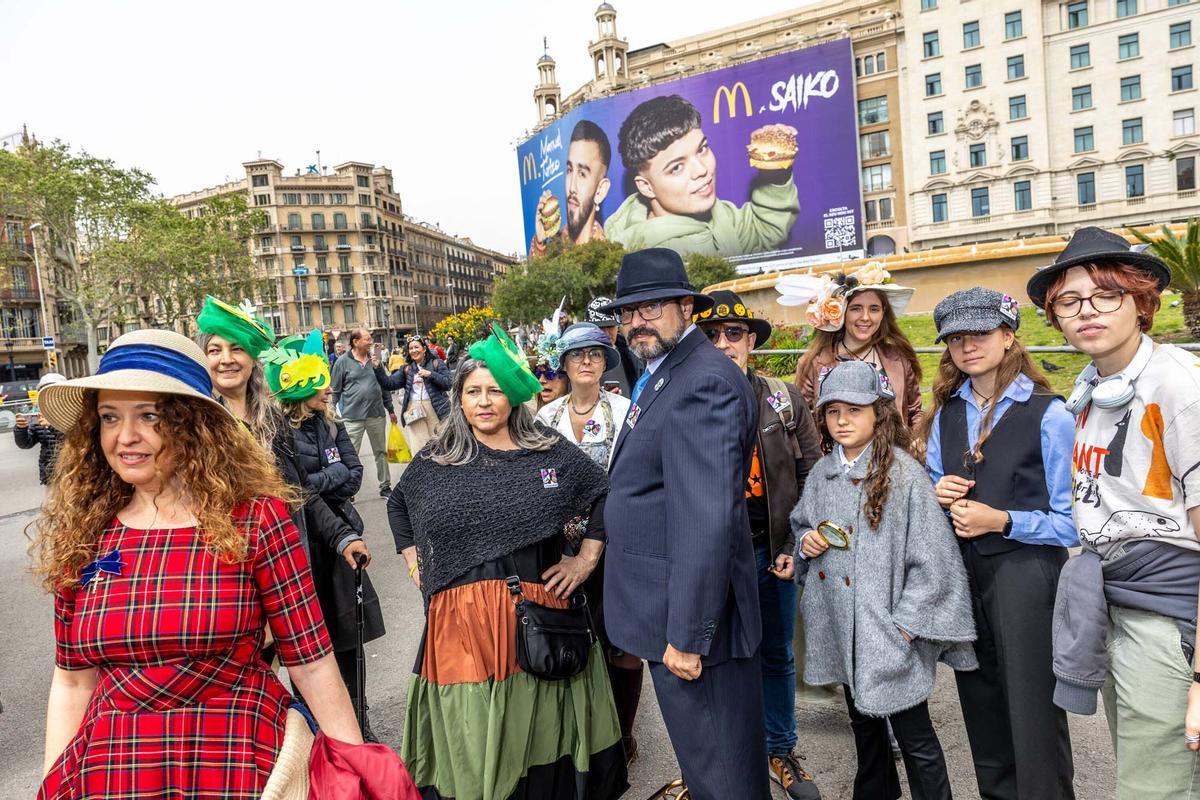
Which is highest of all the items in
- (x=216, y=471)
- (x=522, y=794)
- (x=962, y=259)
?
(x=962, y=259)

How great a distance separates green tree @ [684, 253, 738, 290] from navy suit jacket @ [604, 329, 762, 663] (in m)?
49.5

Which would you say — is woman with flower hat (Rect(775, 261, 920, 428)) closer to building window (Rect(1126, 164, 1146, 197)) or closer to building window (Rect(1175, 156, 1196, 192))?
building window (Rect(1126, 164, 1146, 197))

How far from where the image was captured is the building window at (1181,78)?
45344mm

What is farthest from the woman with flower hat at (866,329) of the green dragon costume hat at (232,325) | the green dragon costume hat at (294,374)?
the green dragon costume hat at (232,325)

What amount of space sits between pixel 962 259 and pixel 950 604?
1819cm

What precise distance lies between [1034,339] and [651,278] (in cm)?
1495

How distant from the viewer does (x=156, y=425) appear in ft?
6.12

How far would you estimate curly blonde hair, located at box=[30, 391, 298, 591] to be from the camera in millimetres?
1792

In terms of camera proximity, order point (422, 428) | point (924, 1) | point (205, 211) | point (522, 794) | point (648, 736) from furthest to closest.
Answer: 1. point (924, 1)
2. point (205, 211)
3. point (422, 428)
4. point (648, 736)
5. point (522, 794)

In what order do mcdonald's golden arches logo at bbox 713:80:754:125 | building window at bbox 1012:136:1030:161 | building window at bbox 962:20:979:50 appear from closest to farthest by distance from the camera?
building window at bbox 1012:136:1030:161
building window at bbox 962:20:979:50
mcdonald's golden arches logo at bbox 713:80:754:125

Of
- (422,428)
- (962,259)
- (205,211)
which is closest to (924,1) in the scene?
(962,259)

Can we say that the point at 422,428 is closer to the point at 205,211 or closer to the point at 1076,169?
the point at 205,211

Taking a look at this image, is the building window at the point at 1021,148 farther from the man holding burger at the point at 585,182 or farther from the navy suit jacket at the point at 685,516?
the navy suit jacket at the point at 685,516

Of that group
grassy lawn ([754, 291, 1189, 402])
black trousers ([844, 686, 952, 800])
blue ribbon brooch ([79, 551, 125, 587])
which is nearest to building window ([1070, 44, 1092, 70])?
grassy lawn ([754, 291, 1189, 402])
